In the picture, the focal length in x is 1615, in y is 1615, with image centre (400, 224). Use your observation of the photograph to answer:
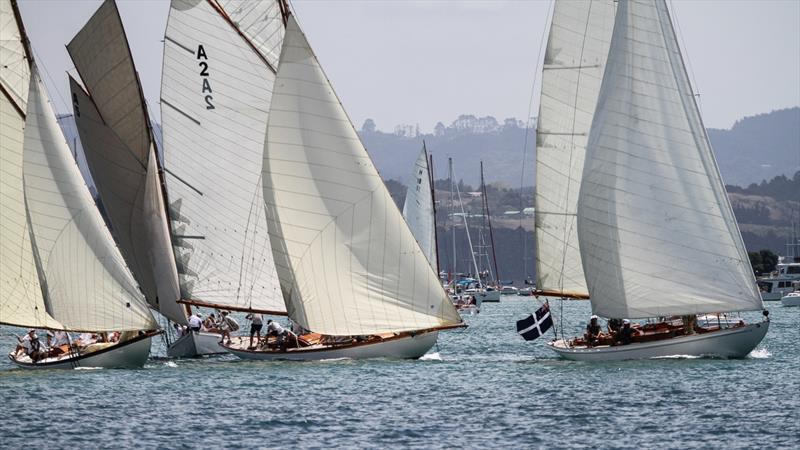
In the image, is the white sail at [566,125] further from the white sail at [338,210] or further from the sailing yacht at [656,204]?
the white sail at [338,210]

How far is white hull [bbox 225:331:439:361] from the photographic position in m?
53.3

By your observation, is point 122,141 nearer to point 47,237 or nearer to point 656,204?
point 47,237

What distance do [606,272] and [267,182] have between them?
11269 mm

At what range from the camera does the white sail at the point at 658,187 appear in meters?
50.6

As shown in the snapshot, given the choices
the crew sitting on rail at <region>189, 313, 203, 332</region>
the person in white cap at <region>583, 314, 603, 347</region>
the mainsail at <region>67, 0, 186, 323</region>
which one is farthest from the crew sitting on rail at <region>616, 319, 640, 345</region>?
the mainsail at <region>67, 0, 186, 323</region>

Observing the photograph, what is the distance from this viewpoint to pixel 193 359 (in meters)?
60.6

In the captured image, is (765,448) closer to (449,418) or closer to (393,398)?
(449,418)

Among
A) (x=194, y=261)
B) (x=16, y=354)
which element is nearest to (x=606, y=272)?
(x=194, y=261)

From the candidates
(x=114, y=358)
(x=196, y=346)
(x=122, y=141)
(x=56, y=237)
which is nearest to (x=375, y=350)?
(x=114, y=358)

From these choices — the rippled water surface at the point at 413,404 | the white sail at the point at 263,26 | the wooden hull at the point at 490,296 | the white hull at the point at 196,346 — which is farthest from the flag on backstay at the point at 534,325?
the wooden hull at the point at 490,296

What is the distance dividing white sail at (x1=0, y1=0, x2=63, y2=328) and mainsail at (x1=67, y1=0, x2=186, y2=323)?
6.95m

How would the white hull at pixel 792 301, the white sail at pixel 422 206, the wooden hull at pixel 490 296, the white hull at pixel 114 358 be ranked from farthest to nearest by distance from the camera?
the wooden hull at pixel 490 296 → the white hull at pixel 792 301 → the white sail at pixel 422 206 → the white hull at pixel 114 358

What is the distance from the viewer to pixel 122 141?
59594mm

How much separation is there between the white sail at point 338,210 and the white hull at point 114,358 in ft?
20.3
